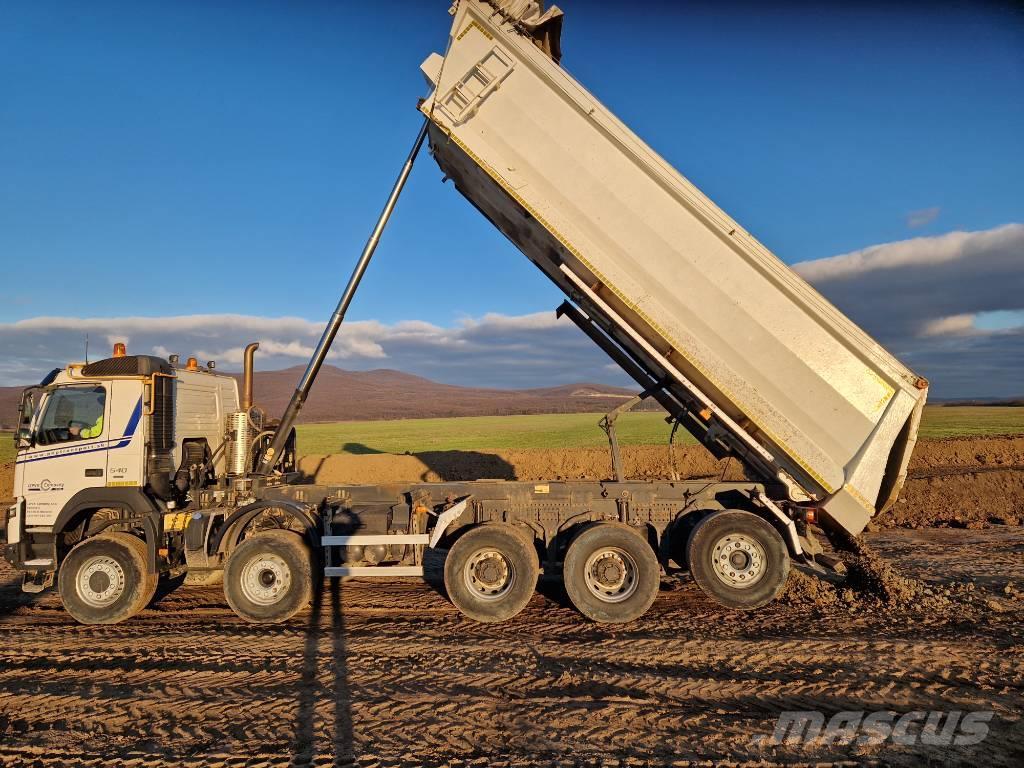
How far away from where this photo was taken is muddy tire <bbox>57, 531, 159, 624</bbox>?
6.72 m

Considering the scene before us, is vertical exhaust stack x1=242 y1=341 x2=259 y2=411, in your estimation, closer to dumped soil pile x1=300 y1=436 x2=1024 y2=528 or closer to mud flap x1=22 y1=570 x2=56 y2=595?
mud flap x1=22 y1=570 x2=56 y2=595

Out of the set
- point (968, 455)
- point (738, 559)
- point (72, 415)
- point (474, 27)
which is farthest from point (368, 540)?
point (968, 455)

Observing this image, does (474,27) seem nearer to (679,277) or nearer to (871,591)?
(679,277)

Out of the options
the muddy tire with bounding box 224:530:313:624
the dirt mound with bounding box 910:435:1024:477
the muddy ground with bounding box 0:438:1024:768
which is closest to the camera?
the muddy ground with bounding box 0:438:1024:768

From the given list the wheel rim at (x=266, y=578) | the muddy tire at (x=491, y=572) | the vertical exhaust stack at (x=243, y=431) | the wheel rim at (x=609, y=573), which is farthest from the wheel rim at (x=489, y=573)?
the vertical exhaust stack at (x=243, y=431)

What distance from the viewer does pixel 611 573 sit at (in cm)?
670

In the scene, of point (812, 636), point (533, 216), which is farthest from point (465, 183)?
point (812, 636)

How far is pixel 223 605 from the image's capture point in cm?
746

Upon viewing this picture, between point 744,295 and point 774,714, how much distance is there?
374 cm

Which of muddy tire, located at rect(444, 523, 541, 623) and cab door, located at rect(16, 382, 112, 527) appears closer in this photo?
muddy tire, located at rect(444, 523, 541, 623)

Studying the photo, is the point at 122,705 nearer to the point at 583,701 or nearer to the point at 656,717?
the point at 583,701

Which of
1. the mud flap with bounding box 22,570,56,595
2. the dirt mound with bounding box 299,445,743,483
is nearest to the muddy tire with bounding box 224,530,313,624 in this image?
the mud flap with bounding box 22,570,56,595

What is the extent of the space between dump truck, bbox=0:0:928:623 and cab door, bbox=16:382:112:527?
2 centimetres

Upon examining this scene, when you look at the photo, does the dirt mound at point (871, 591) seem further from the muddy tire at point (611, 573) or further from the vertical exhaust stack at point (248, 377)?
the vertical exhaust stack at point (248, 377)
